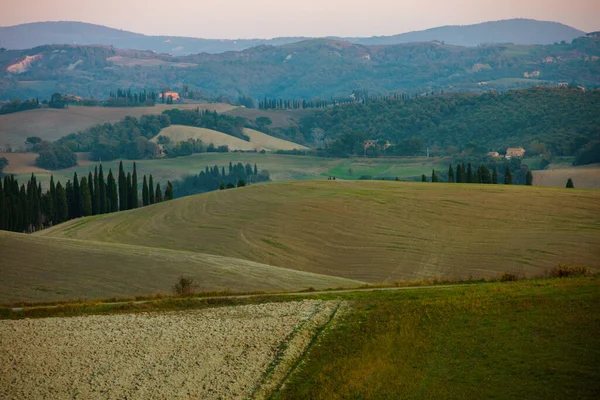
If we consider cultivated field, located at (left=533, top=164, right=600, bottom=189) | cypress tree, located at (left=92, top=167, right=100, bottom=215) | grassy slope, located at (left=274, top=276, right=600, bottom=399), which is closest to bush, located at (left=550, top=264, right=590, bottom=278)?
grassy slope, located at (left=274, top=276, right=600, bottom=399)

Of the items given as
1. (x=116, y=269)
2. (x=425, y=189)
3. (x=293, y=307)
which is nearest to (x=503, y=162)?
(x=425, y=189)

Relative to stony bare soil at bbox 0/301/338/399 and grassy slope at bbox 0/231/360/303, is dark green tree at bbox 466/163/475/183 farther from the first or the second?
stony bare soil at bbox 0/301/338/399

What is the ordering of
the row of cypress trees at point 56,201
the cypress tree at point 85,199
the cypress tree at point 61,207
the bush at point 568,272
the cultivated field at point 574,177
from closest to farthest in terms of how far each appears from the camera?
the bush at point 568,272
the row of cypress trees at point 56,201
the cypress tree at point 61,207
the cypress tree at point 85,199
the cultivated field at point 574,177

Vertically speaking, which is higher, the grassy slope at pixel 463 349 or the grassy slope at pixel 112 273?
the grassy slope at pixel 463 349

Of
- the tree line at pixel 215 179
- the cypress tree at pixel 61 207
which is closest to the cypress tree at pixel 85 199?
the cypress tree at pixel 61 207

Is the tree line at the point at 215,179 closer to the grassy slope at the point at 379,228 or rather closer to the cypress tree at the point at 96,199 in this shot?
the cypress tree at the point at 96,199

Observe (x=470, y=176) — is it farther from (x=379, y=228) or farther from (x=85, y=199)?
(x=85, y=199)
